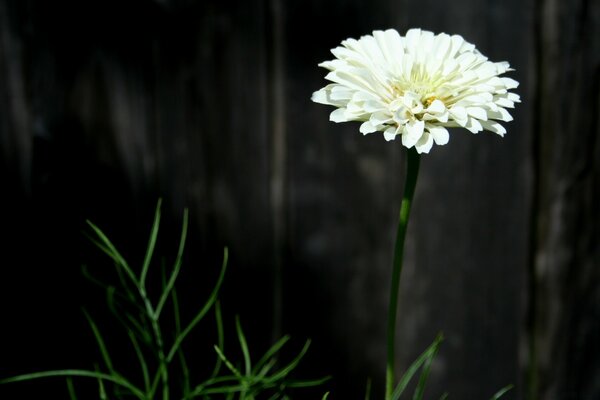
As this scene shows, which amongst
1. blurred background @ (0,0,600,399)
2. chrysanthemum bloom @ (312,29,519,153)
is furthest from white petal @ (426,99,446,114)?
blurred background @ (0,0,600,399)

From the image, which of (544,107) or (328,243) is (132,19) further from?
(544,107)

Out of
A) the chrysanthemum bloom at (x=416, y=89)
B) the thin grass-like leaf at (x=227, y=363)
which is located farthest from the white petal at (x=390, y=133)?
the thin grass-like leaf at (x=227, y=363)

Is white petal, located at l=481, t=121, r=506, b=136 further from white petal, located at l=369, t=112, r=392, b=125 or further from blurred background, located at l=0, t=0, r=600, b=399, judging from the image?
blurred background, located at l=0, t=0, r=600, b=399

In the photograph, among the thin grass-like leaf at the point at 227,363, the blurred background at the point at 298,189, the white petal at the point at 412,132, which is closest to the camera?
the white petal at the point at 412,132

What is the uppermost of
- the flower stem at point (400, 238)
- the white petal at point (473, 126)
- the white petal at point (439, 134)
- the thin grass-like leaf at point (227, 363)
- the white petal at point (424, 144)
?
the white petal at point (473, 126)

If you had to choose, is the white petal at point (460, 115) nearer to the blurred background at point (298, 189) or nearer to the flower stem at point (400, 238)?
the flower stem at point (400, 238)
